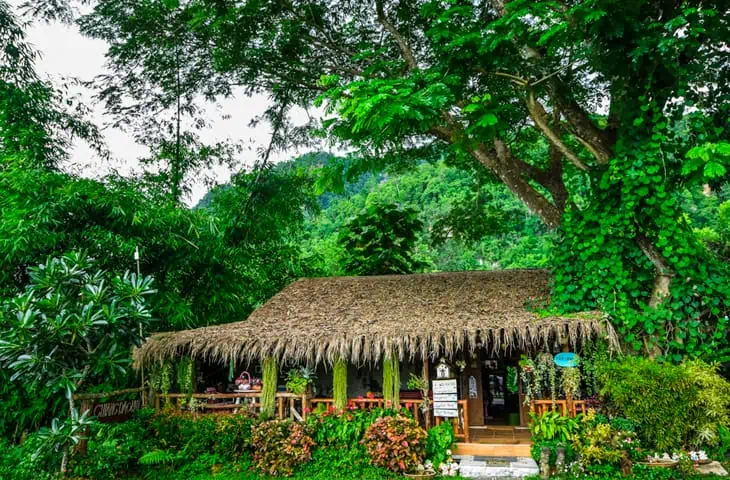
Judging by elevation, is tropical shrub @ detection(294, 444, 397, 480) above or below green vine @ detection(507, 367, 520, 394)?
below

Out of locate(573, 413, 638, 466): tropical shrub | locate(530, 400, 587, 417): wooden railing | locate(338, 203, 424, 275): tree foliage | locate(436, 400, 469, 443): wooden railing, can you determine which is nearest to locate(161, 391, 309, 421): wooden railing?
locate(436, 400, 469, 443): wooden railing

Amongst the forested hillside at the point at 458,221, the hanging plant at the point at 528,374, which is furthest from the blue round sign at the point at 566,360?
the forested hillside at the point at 458,221

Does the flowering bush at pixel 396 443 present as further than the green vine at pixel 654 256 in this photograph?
No

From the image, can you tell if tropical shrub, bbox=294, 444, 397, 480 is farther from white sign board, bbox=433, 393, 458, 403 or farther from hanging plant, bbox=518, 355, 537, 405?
hanging plant, bbox=518, 355, 537, 405

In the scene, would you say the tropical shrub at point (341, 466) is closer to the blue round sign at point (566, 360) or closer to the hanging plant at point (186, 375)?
the hanging plant at point (186, 375)

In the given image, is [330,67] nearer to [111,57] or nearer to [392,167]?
[392,167]

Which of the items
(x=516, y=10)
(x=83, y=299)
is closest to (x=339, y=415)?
(x=83, y=299)

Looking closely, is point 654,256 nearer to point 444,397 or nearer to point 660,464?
point 660,464

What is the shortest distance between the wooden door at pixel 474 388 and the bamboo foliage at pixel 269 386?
4.02 meters

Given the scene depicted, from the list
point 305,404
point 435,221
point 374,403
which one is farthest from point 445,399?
point 435,221

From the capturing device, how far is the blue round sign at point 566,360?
7914 mm

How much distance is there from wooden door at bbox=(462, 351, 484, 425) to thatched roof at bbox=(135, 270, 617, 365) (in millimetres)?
715

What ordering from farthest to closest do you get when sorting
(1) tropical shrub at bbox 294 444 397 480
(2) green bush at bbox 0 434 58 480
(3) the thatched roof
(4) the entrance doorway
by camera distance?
(4) the entrance doorway, (3) the thatched roof, (1) tropical shrub at bbox 294 444 397 480, (2) green bush at bbox 0 434 58 480

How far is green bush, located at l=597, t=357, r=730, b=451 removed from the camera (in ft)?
22.2
